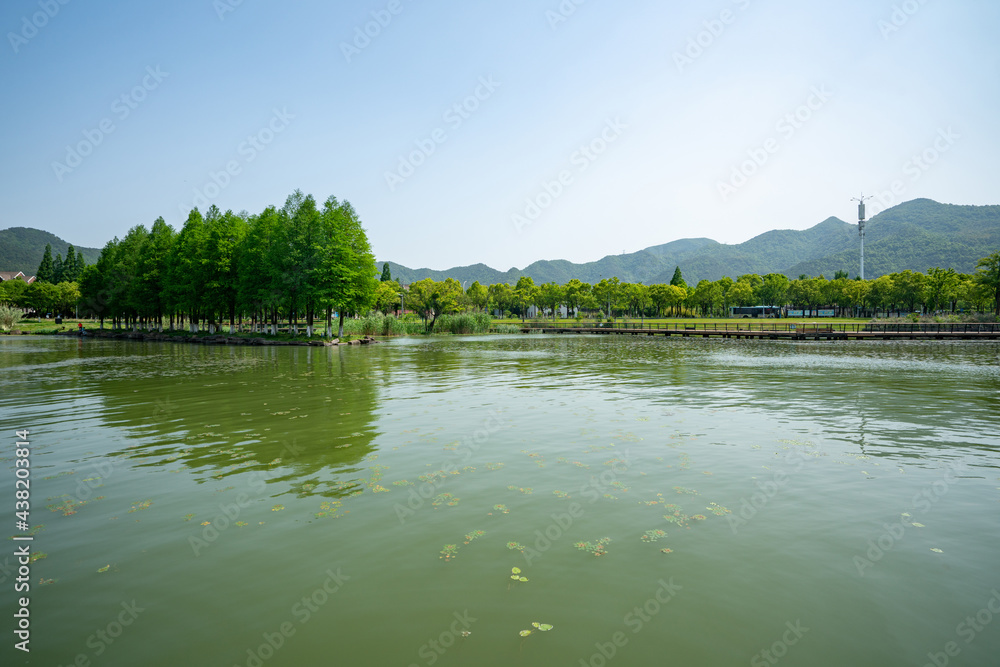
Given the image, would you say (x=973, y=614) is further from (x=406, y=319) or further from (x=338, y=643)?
(x=406, y=319)

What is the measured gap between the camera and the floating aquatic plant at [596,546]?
8016mm

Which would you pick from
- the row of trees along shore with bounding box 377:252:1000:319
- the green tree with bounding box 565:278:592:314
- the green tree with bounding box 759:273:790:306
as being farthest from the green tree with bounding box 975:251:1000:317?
the green tree with bounding box 565:278:592:314

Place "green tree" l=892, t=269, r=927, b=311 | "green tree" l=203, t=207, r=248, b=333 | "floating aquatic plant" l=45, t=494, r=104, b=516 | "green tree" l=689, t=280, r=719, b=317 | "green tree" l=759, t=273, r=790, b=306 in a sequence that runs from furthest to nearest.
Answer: "green tree" l=759, t=273, r=790, b=306
"green tree" l=689, t=280, r=719, b=317
"green tree" l=892, t=269, r=927, b=311
"green tree" l=203, t=207, r=248, b=333
"floating aquatic plant" l=45, t=494, r=104, b=516

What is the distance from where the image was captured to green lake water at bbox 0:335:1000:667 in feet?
19.4

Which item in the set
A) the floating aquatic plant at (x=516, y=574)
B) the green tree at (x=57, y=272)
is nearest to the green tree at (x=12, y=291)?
the green tree at (x=57, y=272)

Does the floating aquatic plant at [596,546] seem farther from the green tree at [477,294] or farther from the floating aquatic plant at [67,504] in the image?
the green tree at [477,294]

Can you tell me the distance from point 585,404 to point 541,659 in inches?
637

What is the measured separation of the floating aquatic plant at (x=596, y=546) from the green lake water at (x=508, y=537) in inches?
2.0

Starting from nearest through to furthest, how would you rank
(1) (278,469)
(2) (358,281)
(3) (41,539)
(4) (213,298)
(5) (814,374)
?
1. (3) (41,539)
2. (1) (278,469)
3. (5) (814,374)
4. (2) (358,281)
5. (4) (213,298)

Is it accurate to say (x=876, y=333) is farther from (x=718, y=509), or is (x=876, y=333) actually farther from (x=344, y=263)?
(x=718, y=509)

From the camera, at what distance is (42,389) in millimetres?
25891

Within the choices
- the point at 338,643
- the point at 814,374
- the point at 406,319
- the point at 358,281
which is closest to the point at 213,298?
the point at 358,281

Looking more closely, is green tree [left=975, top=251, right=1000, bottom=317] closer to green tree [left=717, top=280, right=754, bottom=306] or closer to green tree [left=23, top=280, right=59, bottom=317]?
green tree [left=717, top=280, right=754, bottom=306]

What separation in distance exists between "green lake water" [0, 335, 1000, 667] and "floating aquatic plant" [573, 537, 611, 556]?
5cm
